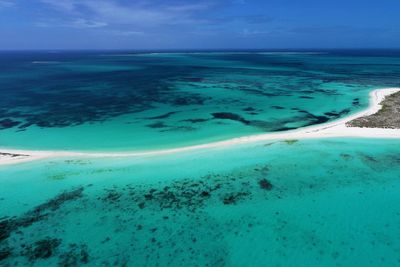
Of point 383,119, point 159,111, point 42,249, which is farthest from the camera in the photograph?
point 159,111

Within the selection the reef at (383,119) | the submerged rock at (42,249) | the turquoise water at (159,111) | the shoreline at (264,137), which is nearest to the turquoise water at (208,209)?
the submerged rock at (42,249)

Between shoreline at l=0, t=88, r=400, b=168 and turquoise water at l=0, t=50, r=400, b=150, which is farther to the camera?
turquoise water at l=0, t=50, r=400, b=150

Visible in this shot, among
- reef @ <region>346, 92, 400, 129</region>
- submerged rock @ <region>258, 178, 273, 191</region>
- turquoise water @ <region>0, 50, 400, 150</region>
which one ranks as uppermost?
reef @ <region>346, 92, 400, 129</region>

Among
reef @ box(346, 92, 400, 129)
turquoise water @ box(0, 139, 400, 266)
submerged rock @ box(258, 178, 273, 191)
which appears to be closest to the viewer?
turquoise water @ box(0, 139, 400, 266)

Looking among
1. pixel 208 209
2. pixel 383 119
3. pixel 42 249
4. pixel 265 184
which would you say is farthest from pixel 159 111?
pixel 42 249

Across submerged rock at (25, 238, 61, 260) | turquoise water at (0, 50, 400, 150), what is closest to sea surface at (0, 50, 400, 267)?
submerged rock at (25, 238, 61, 260)

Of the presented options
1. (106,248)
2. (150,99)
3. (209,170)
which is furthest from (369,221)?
(150,99)

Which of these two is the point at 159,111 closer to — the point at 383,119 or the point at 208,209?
the point at 208,209

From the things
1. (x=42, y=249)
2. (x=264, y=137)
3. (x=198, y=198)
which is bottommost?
(x=42, y=249)

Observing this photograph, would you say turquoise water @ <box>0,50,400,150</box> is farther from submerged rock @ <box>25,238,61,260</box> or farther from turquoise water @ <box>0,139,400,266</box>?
submerged rock @ <box>25,238,61,260</box>
